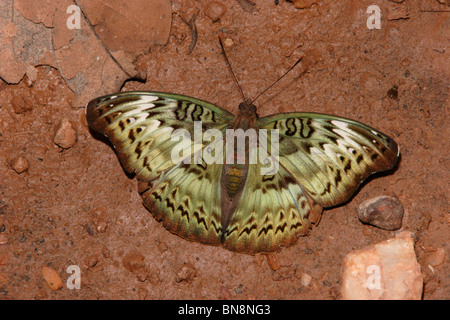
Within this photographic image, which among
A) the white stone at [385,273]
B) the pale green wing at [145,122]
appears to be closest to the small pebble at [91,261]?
the pale green wing at [145,122]

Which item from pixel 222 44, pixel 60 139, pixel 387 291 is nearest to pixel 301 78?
pixel 222 44

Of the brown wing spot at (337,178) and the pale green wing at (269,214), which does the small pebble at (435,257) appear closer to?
the pale green wing at (269,214)

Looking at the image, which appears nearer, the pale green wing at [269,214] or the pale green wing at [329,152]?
the pale green wing at [329,152]

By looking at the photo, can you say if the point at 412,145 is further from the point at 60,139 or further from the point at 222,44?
the point at 60,139

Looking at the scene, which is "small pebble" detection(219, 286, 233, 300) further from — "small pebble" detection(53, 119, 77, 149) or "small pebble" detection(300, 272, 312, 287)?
"small pebble" detection(53, 119, 77, 149)

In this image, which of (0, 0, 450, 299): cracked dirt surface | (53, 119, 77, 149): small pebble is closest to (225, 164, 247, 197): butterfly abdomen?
(0, 0, 450, 299): cracked dirt surface

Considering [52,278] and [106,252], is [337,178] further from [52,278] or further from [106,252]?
[52,278]
